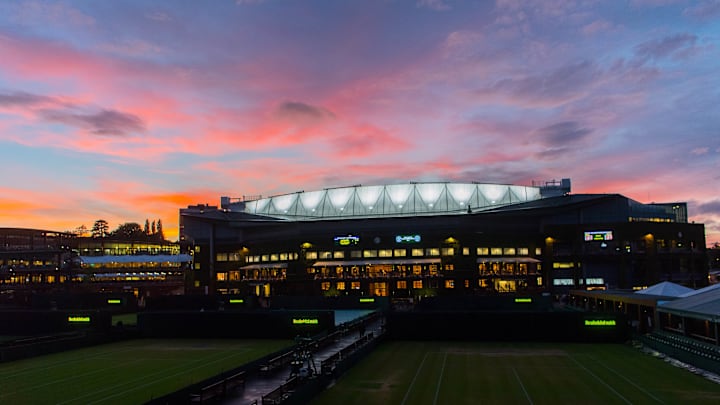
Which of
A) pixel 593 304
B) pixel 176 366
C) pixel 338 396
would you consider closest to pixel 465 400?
pixel 338 396

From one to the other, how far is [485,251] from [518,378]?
83.6 m

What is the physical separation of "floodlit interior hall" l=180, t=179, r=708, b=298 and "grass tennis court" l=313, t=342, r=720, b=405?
65700 mm

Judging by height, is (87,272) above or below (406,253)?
below

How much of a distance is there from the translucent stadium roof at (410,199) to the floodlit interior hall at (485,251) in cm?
323

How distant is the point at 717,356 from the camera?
125 feet

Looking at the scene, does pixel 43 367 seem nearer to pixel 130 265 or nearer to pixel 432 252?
pixel 432 252

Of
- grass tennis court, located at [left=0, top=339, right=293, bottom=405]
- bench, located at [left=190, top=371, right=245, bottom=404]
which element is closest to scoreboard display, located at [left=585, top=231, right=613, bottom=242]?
grass tennis court, located at [left=0, top=339, right=293, bottom=405]

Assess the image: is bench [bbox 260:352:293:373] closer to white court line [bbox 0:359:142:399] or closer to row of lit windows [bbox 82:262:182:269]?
white court line [bbox 0:359:142:399]

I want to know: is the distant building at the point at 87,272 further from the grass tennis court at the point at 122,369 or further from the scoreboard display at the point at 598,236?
the scoreboard display at the point at 598,236

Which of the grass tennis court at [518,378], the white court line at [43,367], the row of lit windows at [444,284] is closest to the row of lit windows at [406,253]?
the row of lit windows at [444,284]

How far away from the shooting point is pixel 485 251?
11962 centimetres

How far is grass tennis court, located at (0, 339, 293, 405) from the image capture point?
3478 centimetres

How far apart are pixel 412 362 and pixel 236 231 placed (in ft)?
339

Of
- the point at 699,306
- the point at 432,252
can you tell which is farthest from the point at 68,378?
the point at 432,252
